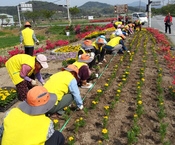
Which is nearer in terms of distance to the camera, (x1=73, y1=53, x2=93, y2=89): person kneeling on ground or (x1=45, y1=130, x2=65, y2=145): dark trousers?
(x1=45, y1=130, x2=65, y2=145): dark trousers

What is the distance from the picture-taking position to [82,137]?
3623 mm

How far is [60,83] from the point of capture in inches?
144

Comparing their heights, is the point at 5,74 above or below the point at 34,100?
below

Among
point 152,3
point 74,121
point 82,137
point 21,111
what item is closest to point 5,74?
point 74,121

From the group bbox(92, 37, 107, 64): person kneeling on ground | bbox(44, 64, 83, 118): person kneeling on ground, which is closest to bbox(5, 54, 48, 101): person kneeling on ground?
bbox(44, 64, 83, 118): person kneeling on ground

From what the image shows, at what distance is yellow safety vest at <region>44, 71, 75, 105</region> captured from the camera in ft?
12.0

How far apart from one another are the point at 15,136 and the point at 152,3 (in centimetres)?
1957

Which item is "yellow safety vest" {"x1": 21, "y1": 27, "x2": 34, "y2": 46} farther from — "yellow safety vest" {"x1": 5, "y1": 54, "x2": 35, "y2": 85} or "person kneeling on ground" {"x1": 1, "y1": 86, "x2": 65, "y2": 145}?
"person kneeling on ground" {"x1": 1, "y1": 86, "x2": 65, "y2": 145}

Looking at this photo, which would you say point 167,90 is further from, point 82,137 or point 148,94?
point 82,137

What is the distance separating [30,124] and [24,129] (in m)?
0.07

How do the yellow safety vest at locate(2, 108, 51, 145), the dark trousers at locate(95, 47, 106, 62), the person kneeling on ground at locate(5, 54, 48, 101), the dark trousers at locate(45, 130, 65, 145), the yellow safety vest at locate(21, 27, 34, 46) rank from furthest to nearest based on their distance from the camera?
the yellow safety vest at locate(21, 27, 34, 46)
the dark trousers at locate(95, 47, 106, 62)
the person kneeling on ground at locate(5, 54, 48, 101)
the dark trousers at locate(45, 130, 65, 145)
the yellow safety vest at locate(2, 108, 51, 145)

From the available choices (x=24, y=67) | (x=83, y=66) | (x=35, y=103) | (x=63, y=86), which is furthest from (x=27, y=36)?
(x=35, y=103)

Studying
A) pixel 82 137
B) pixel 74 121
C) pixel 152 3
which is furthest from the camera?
pixel 152 3

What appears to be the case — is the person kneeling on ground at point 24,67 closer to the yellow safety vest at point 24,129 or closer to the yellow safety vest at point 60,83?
the yellow safety vest at point 60,83
